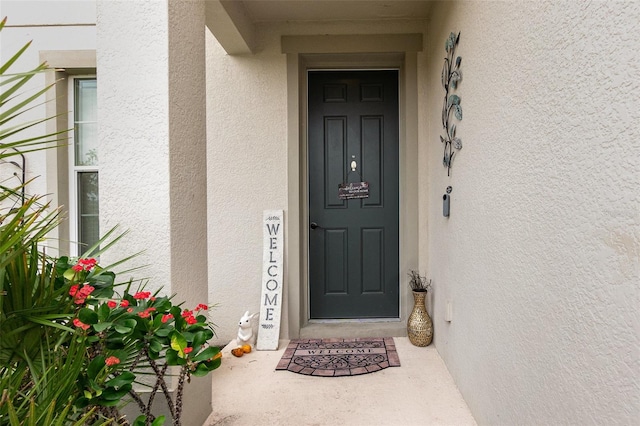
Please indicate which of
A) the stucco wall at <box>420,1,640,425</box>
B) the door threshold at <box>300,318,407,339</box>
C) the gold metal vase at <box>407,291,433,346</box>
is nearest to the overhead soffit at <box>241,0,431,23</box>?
the stucco wall at <box>420,1,640,425</box>

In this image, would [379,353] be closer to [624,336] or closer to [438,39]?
[624,336]

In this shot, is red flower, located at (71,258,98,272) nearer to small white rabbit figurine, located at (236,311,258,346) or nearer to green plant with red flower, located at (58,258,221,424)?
green plant with red flower, located at (58,258,221,424)

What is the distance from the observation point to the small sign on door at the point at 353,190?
10.8ft

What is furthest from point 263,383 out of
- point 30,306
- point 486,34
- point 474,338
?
point 486,34

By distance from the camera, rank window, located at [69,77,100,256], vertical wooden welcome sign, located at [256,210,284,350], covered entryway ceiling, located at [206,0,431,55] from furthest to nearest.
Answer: window, located at [69,77,100,256]
vertical wooden welcome sign, located at [256,210,284,350]
covered entryway ceiling, located at [206,0,431,55]

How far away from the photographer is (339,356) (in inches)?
107

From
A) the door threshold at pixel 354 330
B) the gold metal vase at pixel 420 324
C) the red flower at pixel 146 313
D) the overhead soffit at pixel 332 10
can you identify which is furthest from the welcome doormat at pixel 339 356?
the overhead soffit at pixel 332 10

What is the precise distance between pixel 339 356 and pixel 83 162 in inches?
101

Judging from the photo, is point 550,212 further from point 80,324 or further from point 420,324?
point 420,324

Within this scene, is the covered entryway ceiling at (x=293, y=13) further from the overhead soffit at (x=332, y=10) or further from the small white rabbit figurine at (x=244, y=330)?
the small white rabbit figurine at (x=244, y=330)

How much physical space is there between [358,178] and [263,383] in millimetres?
1778

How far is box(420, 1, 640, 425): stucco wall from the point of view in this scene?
2.86 feet

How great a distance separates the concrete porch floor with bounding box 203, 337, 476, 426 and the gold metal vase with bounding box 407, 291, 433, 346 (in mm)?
199

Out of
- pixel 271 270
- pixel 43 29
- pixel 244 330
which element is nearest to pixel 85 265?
pixel 244 330
